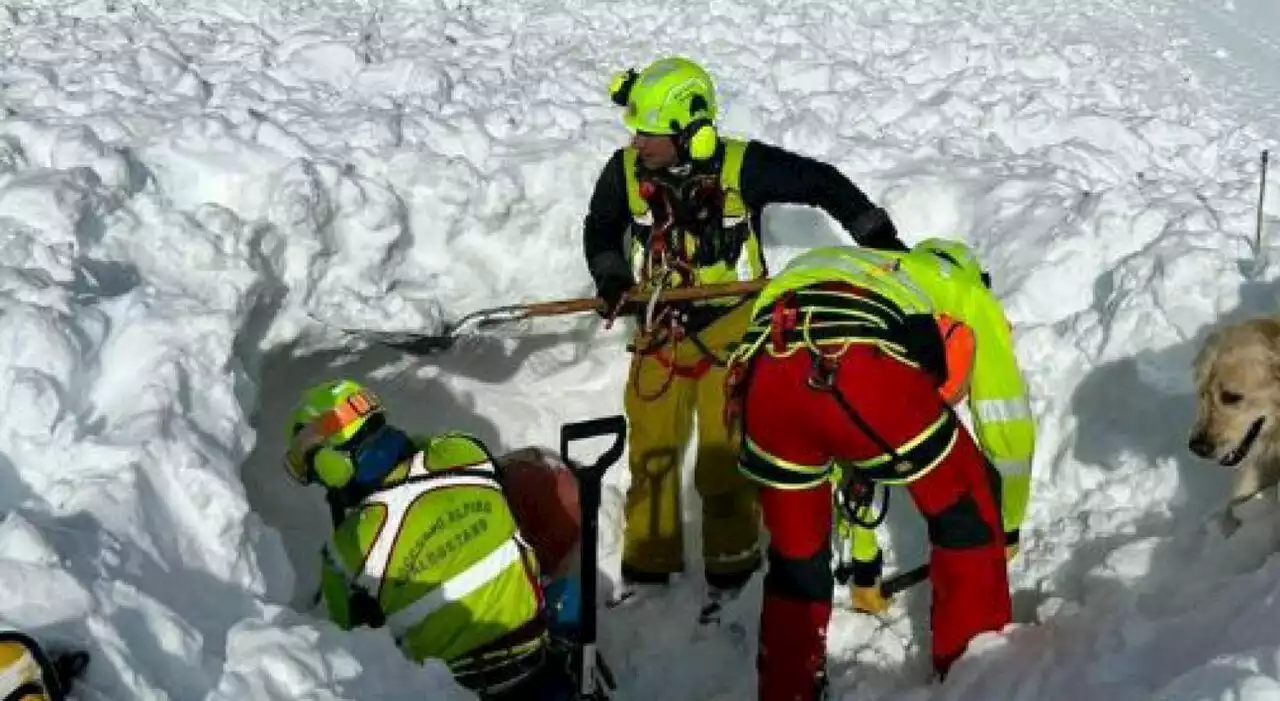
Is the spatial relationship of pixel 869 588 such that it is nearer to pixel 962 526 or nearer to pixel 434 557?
pixel 962 526

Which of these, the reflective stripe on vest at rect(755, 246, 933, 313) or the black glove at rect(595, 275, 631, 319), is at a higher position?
the reflective stripe on vest at rect(755, 246, 933, 313)

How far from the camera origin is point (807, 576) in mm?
4629

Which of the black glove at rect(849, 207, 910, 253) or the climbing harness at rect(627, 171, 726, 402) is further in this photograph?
the climbing harness at rect(627, 171, 726, 402)

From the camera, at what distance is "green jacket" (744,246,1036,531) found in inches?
177

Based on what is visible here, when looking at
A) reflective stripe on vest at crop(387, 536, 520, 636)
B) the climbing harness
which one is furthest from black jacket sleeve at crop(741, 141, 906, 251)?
reflective stripe on vest at crop(387, 536, 520, 636)

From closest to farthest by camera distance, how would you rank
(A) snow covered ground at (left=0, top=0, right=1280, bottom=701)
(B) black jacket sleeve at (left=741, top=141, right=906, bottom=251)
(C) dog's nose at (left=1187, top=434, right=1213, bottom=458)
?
(A) snow covered ground at (left=0, top=0, right=1280, bottom=701), (C) dog's nose at (left=1187, top=434, right=1213, bottom=458), (B) black jacket sleeve at (left=741, top=141, right=906, bottom=251)

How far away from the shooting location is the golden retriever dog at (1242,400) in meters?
4.60

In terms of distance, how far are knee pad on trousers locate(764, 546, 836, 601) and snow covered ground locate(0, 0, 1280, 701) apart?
516 mm

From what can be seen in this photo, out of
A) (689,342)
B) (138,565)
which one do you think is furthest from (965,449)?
(138,565)

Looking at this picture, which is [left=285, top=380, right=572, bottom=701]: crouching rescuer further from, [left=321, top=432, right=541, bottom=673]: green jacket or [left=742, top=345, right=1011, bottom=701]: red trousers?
[left=742, top=345, right=1011, bottom=701]: red trousers

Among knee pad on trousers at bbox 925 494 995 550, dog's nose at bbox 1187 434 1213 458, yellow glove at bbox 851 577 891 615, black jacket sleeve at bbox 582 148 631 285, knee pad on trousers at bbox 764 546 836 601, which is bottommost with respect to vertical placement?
yellow glove at bbox 851 577 891 615

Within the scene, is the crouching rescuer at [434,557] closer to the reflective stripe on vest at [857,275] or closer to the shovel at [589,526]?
the shovel at [589,526]

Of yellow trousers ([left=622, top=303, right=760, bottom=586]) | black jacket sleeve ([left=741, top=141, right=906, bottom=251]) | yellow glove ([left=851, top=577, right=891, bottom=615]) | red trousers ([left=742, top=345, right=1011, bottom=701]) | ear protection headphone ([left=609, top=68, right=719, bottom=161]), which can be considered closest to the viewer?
red trousers ([left=742, top=345, right=1011, bottom=701])

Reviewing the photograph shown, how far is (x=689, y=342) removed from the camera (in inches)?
232
